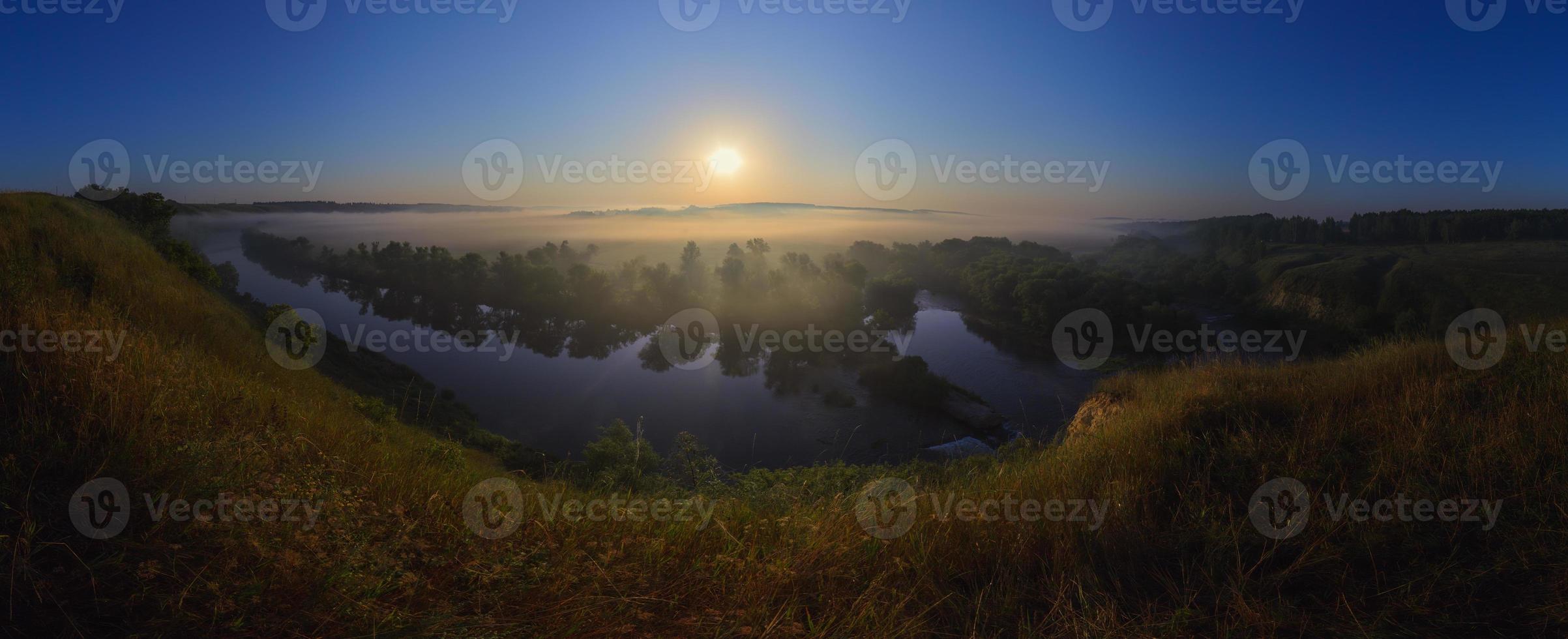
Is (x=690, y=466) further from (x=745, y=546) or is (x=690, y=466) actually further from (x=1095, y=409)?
(x=745, y=546)

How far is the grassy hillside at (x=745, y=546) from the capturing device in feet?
7.16

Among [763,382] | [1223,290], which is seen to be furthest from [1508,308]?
[763,382]

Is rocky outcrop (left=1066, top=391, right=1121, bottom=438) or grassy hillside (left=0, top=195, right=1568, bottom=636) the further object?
rocky outcrop (left=1066, top=391, right=1121, bottom=438)

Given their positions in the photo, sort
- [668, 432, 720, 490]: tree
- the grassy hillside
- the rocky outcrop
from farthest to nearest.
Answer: [668, 432, 720, 490]: tree
the rocky outcrop
the grassy hillside

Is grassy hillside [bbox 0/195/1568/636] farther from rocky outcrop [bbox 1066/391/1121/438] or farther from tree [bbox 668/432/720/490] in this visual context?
tree [bbox 668/432/720/490]

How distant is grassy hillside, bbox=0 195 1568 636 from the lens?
2182 millimetres

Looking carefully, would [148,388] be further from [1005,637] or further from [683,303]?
[683,303]

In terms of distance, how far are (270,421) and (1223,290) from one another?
8707 centimetres

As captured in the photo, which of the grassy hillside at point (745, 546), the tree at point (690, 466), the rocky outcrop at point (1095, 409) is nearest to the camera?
the grassy hillside at point (745, 546)

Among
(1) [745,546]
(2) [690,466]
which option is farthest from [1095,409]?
(2) [690,466]

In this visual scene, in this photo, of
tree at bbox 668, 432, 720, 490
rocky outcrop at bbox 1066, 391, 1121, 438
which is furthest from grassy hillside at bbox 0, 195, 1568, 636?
tree at bbox 668, 432, 720, 490

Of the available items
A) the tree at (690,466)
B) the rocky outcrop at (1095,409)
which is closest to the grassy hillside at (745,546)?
the rocky outcrop at (1095,409)

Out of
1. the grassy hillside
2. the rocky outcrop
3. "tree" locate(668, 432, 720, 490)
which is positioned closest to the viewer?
the grassy hillside

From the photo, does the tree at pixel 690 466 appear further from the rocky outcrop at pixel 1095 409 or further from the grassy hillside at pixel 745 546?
the grassy hillside at pixel 745 546
